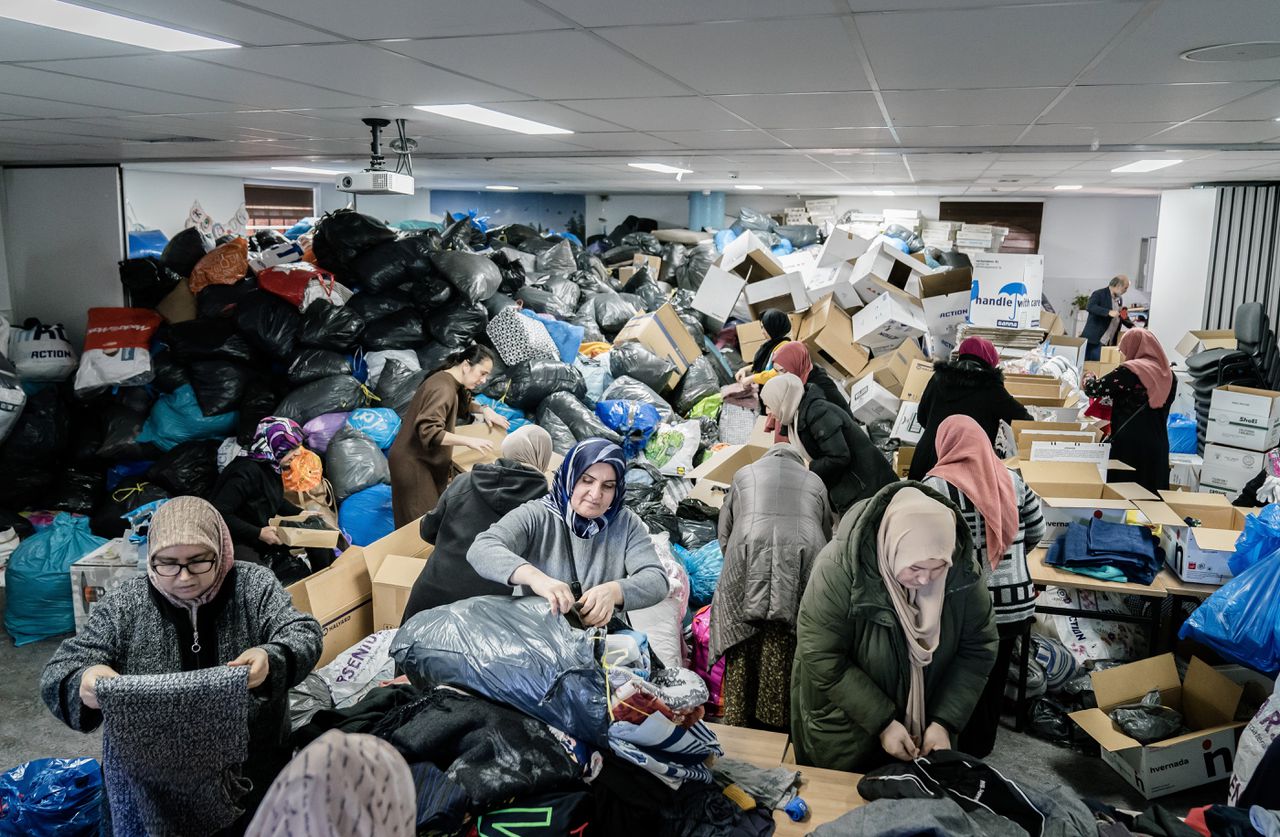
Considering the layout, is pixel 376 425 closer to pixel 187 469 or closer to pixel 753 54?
pixel 187 469

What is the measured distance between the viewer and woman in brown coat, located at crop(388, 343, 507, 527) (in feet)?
12.2

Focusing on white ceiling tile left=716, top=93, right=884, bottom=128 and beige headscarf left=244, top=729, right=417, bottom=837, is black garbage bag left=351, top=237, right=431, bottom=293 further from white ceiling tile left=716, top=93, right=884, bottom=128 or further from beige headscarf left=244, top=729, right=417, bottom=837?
beige headscarf left=244, top=729, right=417, bottom=837

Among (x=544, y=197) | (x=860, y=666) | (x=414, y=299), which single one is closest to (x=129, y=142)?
(x=414, y=299)

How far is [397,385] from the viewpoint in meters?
4.87

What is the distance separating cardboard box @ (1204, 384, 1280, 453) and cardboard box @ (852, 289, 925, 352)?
7.30 ft

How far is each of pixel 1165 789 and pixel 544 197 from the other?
11.4 meters

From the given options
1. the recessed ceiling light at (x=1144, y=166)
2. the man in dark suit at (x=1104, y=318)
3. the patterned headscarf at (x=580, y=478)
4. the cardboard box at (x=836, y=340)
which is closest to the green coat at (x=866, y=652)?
the patterned headscarf at (x=580, y=478)

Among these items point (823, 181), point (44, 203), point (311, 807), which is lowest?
point (311, 807)

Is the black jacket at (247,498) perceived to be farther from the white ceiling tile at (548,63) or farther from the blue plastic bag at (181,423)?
the white ceiling tile at (548,63)

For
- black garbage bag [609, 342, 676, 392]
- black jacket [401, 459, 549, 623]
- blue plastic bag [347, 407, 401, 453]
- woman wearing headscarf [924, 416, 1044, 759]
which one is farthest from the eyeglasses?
black garbage bag [609, 342, 676, 392]

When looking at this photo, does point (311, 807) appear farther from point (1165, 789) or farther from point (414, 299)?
point (414, 299)

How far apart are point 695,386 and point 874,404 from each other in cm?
132

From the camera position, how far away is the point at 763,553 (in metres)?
2.56

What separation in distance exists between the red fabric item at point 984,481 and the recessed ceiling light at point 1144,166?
3414 millimetres
